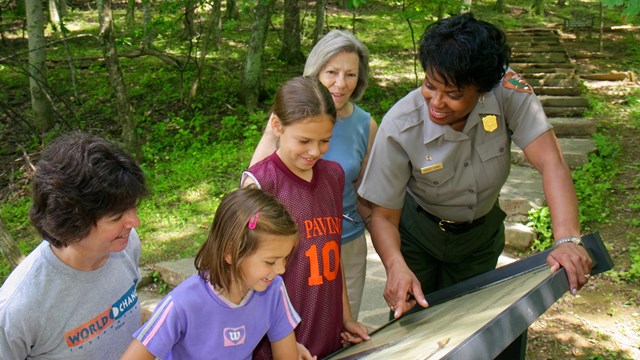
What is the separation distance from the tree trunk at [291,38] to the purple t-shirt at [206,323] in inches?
393

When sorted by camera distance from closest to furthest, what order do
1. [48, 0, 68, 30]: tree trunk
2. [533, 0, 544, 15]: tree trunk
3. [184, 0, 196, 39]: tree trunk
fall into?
[184, 0, 196, 39]: tree trunk → [48, 0, 68, 30]: tree trunk → [533, 0, 544, 15]: tree trunk

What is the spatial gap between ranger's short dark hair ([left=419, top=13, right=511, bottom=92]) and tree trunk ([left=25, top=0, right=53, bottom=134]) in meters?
7.82

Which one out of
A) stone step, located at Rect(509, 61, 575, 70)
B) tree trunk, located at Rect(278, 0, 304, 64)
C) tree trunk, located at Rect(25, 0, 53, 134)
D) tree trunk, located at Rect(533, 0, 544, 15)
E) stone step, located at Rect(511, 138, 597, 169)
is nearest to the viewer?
stone step, located at Rect(511, 138, 597, 169)

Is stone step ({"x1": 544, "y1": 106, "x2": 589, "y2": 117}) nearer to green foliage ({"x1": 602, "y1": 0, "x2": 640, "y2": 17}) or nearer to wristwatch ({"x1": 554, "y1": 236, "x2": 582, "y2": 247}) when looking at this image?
green foliage ({"x1": 602, "y1": 0, "x2": 640, "y2": 17})

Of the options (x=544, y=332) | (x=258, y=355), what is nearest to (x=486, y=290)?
(x=258, y=355)

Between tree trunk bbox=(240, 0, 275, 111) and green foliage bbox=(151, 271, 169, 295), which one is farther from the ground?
tree trunk bbox=(240, 0, 275, 111)

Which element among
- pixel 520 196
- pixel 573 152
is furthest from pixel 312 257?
pixel 573 152

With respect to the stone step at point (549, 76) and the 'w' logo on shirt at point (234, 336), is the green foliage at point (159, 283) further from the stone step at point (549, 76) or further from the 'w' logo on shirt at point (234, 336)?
the stone step at point (549, 76)

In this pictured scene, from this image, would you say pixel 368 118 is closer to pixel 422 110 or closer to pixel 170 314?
pixel 422 110

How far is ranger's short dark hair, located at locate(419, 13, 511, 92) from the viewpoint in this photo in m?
2.16

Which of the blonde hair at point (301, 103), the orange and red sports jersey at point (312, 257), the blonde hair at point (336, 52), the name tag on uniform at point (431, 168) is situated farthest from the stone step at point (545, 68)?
the orange and red sports jersey at point (312, 257)

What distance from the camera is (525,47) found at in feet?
39.7

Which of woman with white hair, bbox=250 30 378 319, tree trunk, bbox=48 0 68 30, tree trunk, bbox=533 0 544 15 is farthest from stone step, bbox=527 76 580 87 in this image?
tree trunk, bbox=48 0 68 30

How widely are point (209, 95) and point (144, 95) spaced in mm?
1353
